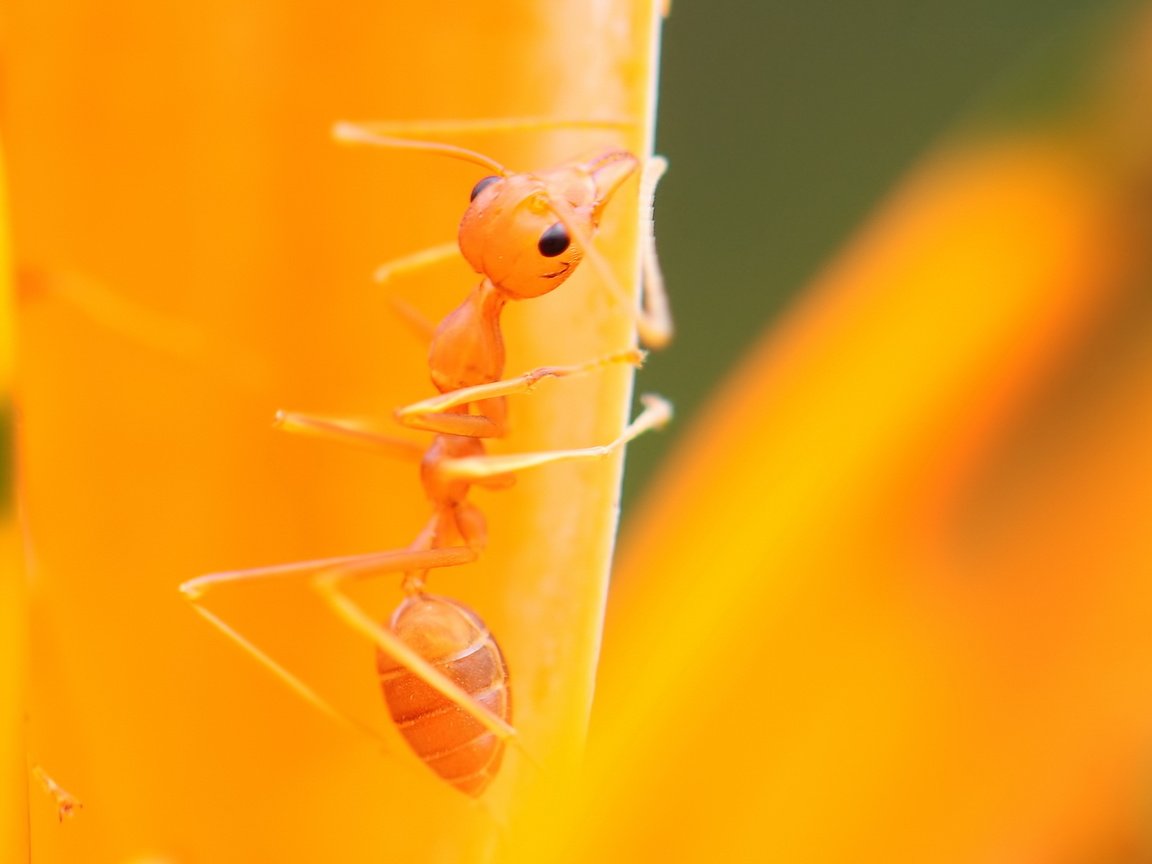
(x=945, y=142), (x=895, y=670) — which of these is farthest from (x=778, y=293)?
(x=895, y=670)

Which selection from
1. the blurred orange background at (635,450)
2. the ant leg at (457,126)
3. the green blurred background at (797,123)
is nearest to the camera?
the blurred orange background at (635,450)

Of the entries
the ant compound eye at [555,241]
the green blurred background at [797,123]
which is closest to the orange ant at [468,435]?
the ant compound eye at [555,241]

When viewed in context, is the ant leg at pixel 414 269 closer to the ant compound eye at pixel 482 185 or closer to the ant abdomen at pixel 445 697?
the ant compound eye at pixel 482 185

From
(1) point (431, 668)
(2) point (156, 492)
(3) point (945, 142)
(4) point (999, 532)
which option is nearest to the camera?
(4) point (999, 532)

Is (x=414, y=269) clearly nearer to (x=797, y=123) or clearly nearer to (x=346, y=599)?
(x=346, y=599)

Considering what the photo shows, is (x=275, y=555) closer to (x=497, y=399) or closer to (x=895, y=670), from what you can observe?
(x=497, y=399)

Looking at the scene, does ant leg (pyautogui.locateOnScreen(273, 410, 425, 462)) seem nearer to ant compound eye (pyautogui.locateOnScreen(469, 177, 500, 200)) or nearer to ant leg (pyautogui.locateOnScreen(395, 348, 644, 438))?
ant leg (pyautogui.locateOnScreen(395, 348, 644, 438))

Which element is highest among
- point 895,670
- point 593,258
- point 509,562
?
point 593,258
